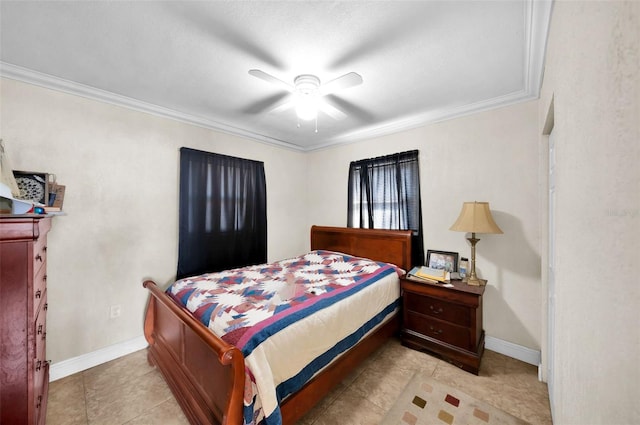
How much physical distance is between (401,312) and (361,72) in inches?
97.0

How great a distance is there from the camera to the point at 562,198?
109 cm

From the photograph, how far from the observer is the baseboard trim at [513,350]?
2230 millimetres

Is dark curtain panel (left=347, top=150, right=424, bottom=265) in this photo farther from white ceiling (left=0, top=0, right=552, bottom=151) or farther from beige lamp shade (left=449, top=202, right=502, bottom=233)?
white ceiling (left=0, top=0, right=552, bottom=151)

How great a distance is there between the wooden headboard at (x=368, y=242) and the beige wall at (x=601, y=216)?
190 centimetres

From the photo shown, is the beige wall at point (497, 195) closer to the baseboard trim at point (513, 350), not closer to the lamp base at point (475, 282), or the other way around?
the baseboard trim at point (513, 350)

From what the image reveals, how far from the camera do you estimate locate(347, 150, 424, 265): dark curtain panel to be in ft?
9.66

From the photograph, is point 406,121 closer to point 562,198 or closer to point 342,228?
point 342,228

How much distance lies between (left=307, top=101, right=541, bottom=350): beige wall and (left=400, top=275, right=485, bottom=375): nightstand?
1.11 ft

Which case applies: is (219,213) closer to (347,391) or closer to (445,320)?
(347,391)

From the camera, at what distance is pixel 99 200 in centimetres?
231

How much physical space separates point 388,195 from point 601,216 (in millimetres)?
2589

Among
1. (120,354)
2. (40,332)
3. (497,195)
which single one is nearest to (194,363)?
(40,332)

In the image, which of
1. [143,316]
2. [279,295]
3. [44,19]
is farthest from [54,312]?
[44,19]

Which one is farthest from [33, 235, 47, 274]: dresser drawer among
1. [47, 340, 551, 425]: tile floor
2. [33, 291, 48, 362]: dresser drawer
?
[47, 340, 551, 425]: tile floor
